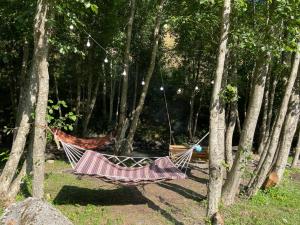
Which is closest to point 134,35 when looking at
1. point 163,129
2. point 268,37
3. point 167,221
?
point 163,129

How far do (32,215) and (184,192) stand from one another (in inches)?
138

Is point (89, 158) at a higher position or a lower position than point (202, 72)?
lower

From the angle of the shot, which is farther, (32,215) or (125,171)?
(125,171)

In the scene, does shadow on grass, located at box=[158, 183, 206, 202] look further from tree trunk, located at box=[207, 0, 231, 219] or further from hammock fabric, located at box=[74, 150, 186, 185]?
tree trunk, located at box=[207, 0, 231, 219]

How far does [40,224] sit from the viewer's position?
12.2ft

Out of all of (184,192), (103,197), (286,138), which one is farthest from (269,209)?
(103,197)

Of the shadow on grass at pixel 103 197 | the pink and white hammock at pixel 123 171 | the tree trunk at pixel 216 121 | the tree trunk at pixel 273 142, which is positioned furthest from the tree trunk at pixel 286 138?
the shadow on grass at pixel 103 197

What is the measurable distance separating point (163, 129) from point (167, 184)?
701cm

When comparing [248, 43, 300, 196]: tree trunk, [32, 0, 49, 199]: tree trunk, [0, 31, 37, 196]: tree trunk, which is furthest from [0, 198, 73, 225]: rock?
[248, 43, 300, 196]: tree trunk

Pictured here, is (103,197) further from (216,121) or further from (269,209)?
(269,209)

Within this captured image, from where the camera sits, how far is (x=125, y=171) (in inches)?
253

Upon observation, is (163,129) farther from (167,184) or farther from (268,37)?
(268,37)

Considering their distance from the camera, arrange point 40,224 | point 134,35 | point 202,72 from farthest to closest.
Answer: point 202,72 → point 134,35 → point 40,224

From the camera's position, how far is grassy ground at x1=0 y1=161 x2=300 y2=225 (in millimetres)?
5605
